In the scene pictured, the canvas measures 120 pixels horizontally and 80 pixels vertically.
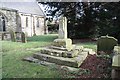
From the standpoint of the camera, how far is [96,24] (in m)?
21.8

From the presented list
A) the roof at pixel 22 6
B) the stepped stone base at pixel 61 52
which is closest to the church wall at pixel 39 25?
the roof at pixel 22 6

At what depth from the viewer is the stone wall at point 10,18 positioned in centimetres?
2655

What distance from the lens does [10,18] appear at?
A: 27391 mm

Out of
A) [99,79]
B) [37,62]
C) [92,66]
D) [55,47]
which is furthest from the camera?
[55,47]

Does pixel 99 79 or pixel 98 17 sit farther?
pixel 98 17

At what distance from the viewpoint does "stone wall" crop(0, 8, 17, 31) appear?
2655 centimetres

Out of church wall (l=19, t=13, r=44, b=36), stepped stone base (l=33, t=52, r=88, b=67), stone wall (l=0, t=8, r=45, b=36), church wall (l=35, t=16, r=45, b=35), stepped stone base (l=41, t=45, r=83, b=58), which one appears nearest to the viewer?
stepped stone base (l=33, t=52, r=88, b=67)

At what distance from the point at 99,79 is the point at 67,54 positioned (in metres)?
2.89

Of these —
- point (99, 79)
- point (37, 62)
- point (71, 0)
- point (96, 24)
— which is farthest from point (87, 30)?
point (99, 79)

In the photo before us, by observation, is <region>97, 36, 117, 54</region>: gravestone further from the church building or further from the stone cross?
the church building

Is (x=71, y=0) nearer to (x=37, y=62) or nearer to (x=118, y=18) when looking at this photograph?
(x=118, y=18)

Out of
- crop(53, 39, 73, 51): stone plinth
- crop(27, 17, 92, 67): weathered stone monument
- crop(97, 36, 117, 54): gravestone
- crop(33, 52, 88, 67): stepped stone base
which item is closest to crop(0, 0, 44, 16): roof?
crop(27, 17, 92, 67): weathered stone monument

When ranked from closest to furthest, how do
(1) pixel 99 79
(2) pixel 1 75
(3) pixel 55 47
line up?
1. (1) pixel 99 79
2. (2) pixel 1 75
3. (3) pixel 55 47

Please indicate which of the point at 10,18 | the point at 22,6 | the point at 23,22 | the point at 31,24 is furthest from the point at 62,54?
the point at 31,24
